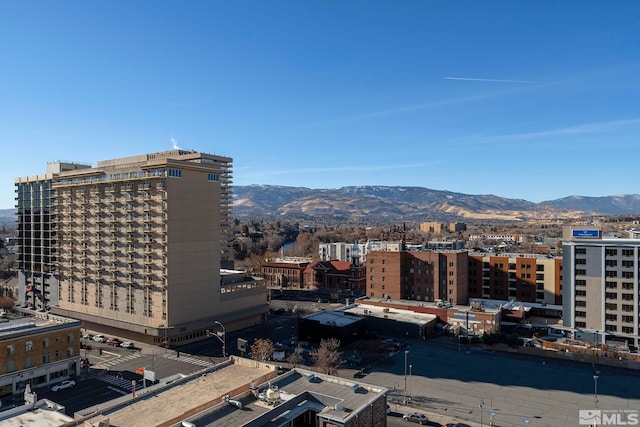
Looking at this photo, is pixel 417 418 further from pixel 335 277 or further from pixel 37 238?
pixel 335 277

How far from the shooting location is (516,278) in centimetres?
9262

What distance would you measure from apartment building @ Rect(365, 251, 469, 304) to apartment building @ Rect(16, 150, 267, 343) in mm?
24087

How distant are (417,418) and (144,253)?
46.3 meters

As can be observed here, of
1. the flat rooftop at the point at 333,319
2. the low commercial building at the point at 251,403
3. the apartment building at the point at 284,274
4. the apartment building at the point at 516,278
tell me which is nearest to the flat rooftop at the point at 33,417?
the low commercial building at the point at 251,403

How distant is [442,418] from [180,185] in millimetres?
47336

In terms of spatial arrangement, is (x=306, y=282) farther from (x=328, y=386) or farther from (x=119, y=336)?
(x=328, y=386)

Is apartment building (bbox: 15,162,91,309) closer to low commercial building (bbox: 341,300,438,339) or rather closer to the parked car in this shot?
low commercial building (bbox: 341,300,438,339)

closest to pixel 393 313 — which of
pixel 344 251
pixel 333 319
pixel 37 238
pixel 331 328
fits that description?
pixel 333 319

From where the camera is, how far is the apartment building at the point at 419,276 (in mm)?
84250

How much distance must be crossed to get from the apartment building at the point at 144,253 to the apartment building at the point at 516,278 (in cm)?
4631

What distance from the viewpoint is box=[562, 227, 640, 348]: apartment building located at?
66.1 m

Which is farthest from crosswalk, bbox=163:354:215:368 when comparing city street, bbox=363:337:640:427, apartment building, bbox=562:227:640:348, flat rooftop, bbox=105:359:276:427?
apartment building, bbox=562:227:640:348

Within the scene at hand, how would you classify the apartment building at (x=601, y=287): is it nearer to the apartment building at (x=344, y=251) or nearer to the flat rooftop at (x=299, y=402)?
the flat rooftop at (x=299, y=402)

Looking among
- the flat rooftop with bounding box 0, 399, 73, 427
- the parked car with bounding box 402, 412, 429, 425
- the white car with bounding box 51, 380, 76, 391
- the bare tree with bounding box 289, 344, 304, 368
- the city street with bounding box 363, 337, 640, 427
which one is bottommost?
the city street with bounding box 363, 337, 640, 427
